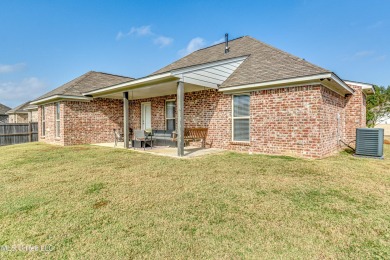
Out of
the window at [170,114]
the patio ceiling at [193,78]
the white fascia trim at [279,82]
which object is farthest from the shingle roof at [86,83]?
the white fascia trim at [279,82]

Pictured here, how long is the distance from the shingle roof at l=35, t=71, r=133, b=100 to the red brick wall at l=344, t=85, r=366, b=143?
1373 cm

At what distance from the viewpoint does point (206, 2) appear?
1245 cm

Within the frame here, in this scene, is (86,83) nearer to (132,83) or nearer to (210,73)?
(132,83)

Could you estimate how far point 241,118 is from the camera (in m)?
8.81

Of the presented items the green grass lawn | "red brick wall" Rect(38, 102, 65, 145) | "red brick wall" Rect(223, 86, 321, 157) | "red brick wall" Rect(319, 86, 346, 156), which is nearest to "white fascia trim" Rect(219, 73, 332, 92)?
"red brick wall" Rect(223, 86, 321, 157)

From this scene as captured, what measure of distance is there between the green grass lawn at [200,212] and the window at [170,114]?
6363 millimetres

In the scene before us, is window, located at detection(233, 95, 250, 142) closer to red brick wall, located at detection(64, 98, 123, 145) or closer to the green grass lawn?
the green grass lawn

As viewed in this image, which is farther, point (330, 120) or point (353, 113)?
point (353, 113)

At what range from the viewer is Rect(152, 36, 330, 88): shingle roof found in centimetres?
752

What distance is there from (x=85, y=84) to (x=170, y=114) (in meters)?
6.41

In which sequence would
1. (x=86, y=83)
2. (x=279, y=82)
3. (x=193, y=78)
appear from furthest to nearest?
(x=86, y=83) < (x=193, y=78) < (x=279, y=82)

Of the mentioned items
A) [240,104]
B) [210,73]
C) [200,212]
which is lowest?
[200,212]

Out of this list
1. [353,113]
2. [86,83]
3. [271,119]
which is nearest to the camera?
[271,119]

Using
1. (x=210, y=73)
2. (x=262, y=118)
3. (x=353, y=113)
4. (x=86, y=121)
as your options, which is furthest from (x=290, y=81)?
(x=86, y=121)
